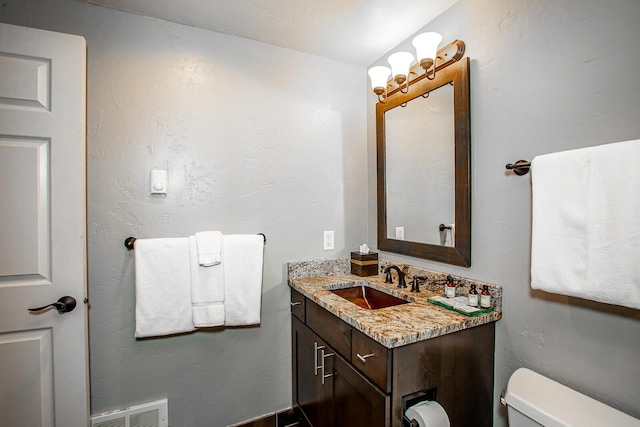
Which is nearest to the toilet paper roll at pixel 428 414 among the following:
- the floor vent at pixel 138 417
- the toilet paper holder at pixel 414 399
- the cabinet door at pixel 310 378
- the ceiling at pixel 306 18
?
the toilet paper holder at pixel 414 399

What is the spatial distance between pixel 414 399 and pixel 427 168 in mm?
1084

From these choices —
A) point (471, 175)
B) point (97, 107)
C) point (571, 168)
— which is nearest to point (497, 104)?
point (471, 175)

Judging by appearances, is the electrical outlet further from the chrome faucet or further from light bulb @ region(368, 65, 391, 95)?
light bulb @ region(368, 65, 391, 95)

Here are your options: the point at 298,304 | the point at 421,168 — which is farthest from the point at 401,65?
the point at 298,304

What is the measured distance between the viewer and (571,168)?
943 mm

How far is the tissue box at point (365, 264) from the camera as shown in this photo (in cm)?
188

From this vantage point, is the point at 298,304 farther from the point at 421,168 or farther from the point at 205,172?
the point at 421,168

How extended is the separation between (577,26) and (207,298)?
187 centimetres

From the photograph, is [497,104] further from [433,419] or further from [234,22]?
[234,22]

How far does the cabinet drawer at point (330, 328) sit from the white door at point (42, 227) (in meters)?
1.00

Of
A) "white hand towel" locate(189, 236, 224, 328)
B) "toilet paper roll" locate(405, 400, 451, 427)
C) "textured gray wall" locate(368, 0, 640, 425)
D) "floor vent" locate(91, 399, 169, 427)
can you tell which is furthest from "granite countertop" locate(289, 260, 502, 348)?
"floor vent" locate(91, 399, 169, 427)

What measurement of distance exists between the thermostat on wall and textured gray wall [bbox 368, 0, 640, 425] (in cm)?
151

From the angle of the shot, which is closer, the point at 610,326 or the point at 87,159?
the point at 610,326

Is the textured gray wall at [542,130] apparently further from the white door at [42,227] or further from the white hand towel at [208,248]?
the white door at [42,227]
